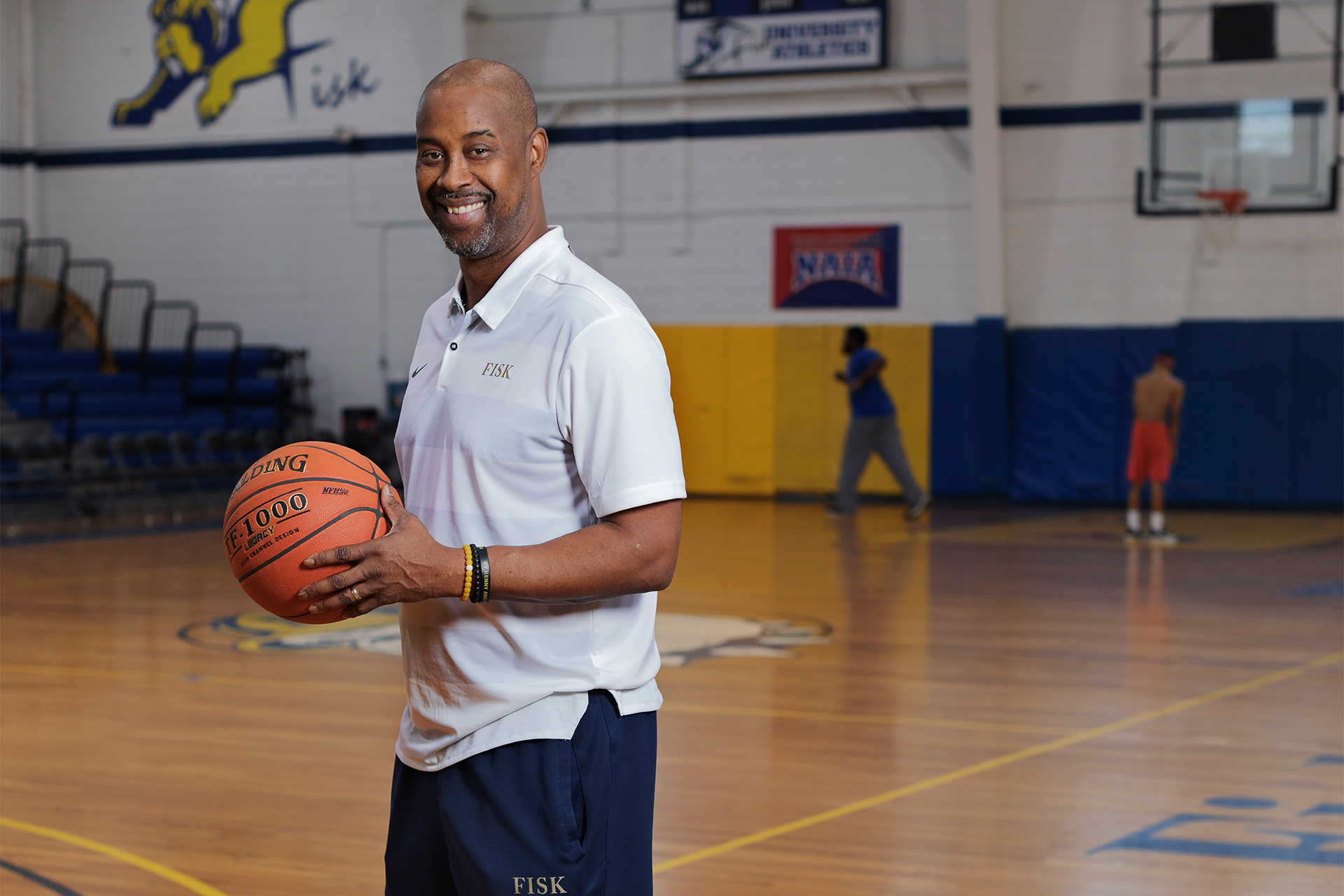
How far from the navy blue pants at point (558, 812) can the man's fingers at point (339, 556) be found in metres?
0.32

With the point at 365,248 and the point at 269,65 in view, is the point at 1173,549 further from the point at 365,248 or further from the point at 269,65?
the point at 269,65

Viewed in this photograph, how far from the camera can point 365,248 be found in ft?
56.0

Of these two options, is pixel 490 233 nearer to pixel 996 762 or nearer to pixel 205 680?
pixel 996 762

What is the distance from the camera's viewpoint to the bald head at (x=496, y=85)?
1.82m

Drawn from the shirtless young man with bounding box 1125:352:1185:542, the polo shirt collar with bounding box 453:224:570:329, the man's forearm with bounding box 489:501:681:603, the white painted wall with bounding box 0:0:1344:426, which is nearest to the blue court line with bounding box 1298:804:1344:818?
the man's forearm with bounding box 489:501:681:603

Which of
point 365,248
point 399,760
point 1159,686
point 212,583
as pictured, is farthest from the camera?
point 365,248

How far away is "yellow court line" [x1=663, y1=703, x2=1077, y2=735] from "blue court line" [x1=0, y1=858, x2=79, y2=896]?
2.47m

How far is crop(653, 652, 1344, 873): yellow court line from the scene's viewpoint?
13.0 feet

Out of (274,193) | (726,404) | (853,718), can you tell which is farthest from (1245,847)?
(274,193)

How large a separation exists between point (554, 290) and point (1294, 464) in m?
14.2

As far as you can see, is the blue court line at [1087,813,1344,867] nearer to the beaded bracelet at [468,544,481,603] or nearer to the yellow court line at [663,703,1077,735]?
the yellow court line at [663,703,1077,735]

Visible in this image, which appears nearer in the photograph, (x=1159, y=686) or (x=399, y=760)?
(x=399, y=760)

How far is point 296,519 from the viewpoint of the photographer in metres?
1.88

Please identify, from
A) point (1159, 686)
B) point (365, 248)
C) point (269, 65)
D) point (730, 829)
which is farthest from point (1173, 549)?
point (269, 65)
